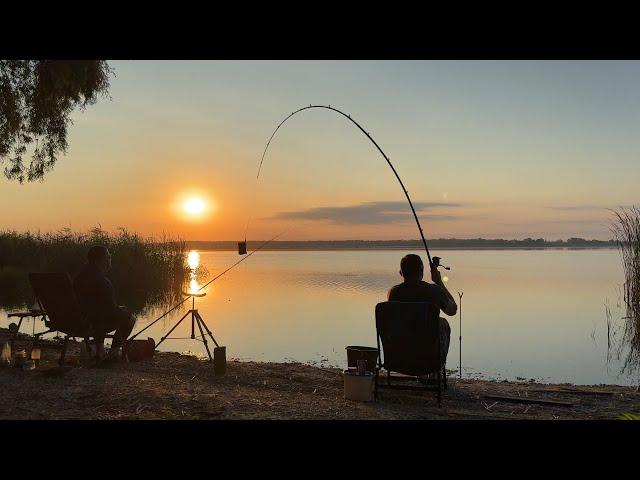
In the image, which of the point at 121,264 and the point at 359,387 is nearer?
the point at 359,387

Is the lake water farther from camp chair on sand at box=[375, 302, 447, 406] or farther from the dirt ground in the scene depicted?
camp chair on sand at box=[375, 302, 447, 406]

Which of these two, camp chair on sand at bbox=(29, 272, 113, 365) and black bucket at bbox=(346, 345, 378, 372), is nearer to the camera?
black bucket at bbox=(346, 345, 378, 372)

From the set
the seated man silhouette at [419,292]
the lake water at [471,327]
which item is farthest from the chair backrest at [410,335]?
the lake water at [471,327]

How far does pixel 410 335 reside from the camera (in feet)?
18.7

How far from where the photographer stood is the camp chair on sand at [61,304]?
716 cm

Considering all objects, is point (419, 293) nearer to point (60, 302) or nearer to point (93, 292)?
point (93, 292)

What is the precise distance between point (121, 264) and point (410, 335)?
15255 mm

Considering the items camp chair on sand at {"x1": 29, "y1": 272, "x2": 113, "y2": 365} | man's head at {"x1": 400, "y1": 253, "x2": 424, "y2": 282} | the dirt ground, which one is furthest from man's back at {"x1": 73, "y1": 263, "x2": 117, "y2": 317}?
man's head at {"x1": 400, "y1": 253, "x2": 424, "y2": 282}

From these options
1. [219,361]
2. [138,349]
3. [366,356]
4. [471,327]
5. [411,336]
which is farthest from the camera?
[471,327]

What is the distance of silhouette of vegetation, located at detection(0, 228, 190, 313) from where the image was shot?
18750mm

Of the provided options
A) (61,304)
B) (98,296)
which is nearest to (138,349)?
(98,296)

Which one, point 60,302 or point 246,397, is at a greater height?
point 60,302
